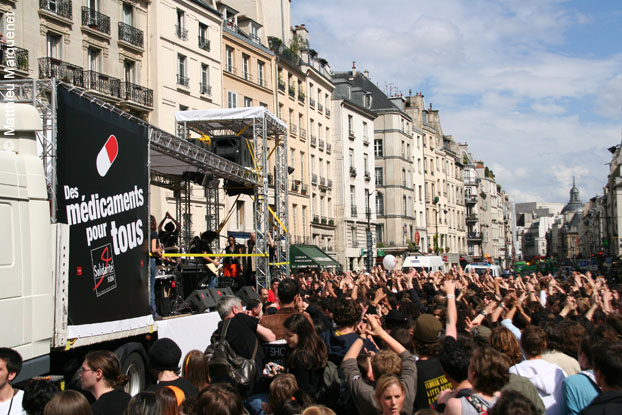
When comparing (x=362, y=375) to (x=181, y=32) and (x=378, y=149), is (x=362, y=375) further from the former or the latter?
(x=378, y=149)

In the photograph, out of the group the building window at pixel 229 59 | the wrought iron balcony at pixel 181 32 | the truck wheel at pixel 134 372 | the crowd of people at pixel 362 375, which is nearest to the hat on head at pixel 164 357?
the crowd of people at pixel 362 375

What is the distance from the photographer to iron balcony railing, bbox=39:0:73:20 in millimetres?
25141

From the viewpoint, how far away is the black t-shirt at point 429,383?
5.09 meters

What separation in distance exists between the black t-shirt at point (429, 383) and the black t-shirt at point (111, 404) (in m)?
2.15

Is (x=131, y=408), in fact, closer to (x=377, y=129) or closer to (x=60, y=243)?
(x=60, y=243)

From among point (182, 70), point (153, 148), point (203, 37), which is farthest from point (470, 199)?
point (153, 148)

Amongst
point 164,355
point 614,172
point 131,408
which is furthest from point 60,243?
point 614,172

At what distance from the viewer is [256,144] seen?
17625mm

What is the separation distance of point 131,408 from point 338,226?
4788 cm

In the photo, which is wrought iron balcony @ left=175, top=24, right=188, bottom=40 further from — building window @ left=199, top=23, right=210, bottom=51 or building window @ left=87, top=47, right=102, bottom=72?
building window @ left=87, top=47, right=102, bottom=72

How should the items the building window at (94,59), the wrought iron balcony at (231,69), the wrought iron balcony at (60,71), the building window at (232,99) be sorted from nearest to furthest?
the wrought iron balcony at (60,71), the building window at (94,59), the building window at (232,99), the wrought iron balcony at (231,69)

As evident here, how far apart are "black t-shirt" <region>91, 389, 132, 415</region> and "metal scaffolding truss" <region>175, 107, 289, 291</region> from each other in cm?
1201

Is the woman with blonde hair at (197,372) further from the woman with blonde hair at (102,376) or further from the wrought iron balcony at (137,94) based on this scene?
the wrought iron balcony at (137,94)

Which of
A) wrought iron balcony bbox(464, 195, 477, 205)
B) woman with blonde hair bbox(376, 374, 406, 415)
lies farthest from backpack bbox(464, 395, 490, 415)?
wrought iron balcony bbox(464, 195, 477, 205)
